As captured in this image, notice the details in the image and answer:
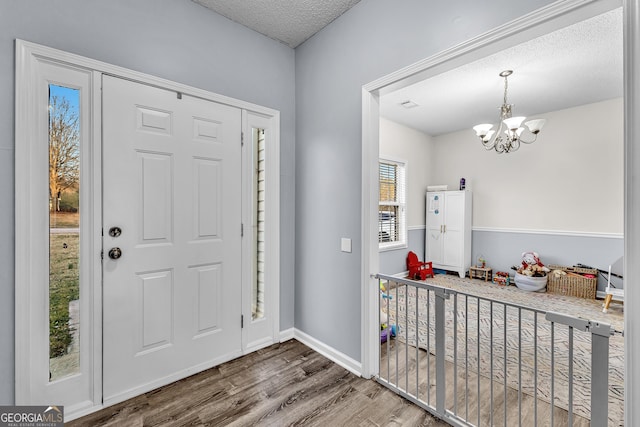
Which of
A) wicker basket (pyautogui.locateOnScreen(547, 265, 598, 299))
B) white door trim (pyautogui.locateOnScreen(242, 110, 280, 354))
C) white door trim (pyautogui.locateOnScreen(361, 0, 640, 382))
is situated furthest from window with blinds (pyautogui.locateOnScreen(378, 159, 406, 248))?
white door trim (pyautogui.locateOnScreen(361, 0, 640, 382))

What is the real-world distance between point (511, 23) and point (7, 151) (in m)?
2.67

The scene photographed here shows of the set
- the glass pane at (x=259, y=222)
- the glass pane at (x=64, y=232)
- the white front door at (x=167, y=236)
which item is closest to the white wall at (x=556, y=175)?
the glass pane at (x=259, y=222)

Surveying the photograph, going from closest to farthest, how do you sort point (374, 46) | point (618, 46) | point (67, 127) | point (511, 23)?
point (511, 23) < point (67, 127) < point (374, 46) < point (618, 46)

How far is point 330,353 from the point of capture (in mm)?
2443

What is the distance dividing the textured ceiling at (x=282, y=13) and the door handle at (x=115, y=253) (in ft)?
6.21

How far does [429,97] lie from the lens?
12.9 feet

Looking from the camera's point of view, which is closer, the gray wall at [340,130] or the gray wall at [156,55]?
the gray wall at [156,55]

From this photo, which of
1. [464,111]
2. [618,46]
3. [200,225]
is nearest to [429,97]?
[464,111]

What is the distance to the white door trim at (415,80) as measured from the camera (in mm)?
1253

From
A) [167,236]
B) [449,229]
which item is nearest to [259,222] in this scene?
[167,236]

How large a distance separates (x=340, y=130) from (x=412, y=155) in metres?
3.42

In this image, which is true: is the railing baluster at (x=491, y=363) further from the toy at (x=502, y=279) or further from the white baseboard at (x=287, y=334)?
the toy at (x=502, y=279)

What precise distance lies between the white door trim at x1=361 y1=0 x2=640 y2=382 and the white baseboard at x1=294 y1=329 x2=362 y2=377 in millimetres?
92

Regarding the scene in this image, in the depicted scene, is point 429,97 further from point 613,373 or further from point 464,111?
point 613,373
